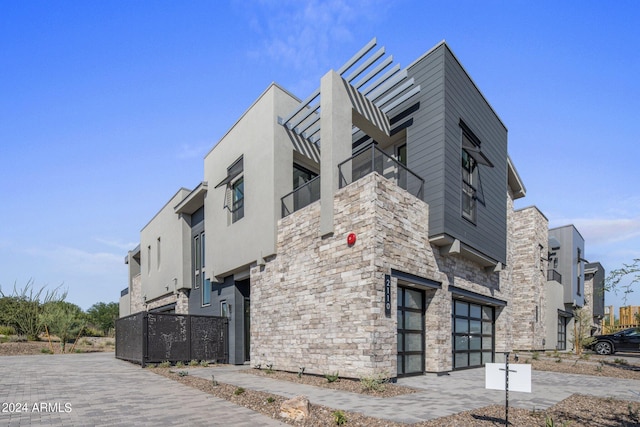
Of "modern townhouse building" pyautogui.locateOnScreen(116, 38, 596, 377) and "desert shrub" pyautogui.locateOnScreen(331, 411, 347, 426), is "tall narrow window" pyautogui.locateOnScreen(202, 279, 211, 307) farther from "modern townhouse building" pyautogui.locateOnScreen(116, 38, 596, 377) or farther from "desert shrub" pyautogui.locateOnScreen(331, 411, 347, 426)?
"desert shrub" pyautogui.locateOnScreen(331, 411, 347, 426)

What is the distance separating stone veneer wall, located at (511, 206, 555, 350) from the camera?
22.9 m

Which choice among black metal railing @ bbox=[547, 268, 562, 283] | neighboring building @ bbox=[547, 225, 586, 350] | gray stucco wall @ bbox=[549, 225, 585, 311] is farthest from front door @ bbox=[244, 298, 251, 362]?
gray stucco wall @ bbox=[549, 225, 585, 311]

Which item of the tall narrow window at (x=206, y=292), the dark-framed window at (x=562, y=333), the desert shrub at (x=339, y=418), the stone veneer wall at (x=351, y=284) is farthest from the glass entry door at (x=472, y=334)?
the dark-framed window at (x=562, y=333)

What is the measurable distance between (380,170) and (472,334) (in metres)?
7.14

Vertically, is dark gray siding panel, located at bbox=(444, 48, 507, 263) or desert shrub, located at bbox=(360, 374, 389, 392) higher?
dark gray siding panel, located at bbox=(444, 48, 507, 263)

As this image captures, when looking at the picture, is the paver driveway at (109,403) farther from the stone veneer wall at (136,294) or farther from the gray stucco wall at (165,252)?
the stone veneer wall at (136,294)

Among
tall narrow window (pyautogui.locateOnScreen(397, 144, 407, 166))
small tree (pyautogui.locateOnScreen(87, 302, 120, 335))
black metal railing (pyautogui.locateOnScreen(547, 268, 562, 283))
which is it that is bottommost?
small tree (pyautogui.locateOnScreen(87, 302, 120, 335))

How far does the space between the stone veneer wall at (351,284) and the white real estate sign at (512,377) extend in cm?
391

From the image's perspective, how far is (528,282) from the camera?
23422 mm

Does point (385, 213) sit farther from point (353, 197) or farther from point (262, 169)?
point (262, 169)

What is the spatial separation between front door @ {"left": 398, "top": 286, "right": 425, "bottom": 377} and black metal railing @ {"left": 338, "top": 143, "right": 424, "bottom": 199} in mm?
2871

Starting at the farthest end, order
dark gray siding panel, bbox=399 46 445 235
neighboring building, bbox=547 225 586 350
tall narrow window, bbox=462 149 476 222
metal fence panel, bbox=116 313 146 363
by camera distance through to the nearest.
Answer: neighboring building, bbox=547 225 586 350 → metal fence panel, bbox=116 313 146 363 → tall narrow window, bbox=462 149 476 222 → dark gray siding panel, bbox=399 46 445 235

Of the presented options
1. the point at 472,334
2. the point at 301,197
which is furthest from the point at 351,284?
the point at 472,334

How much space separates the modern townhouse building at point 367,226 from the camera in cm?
1060
